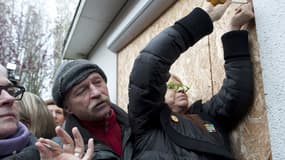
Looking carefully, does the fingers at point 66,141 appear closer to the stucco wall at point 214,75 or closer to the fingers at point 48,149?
the fingers at point 48,149

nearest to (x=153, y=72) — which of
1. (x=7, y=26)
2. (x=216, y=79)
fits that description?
(x=216, y=79)

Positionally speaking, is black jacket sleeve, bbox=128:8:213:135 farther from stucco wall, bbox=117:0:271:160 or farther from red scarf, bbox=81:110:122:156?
stucco wall, bbox=117:0:271:160

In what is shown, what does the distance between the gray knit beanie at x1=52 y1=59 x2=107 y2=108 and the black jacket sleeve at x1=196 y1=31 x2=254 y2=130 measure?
76 cm

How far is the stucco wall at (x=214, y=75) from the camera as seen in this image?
168cm

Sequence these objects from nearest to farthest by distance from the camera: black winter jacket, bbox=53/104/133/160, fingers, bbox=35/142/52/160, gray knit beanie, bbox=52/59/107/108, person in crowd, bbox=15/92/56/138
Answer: fingers, bbox=35/142/52/160
black winter jacket, bbox=53/104/133/160
gray knit beanie, bbox=52/59/107/108
person in crowd, bbox=15/92/56/138

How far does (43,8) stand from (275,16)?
6519mm

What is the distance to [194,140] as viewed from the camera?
1.54 m

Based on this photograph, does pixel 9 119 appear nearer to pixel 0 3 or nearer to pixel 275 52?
pixel 275 52

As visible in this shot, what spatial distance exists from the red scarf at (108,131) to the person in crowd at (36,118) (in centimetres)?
55

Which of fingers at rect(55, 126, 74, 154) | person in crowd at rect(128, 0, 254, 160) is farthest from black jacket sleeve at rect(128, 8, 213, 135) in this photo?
fingers at rect(55, 126, 74, 154)

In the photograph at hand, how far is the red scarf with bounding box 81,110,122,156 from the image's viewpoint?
164 centimetres

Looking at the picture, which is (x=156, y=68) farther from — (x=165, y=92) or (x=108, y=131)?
(x=108, y=131)

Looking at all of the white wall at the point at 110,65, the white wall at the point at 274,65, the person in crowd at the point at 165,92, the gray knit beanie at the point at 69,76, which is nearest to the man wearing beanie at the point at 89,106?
the gray knit beanie at the point at 69,76

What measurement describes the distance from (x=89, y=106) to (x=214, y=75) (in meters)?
0.90
